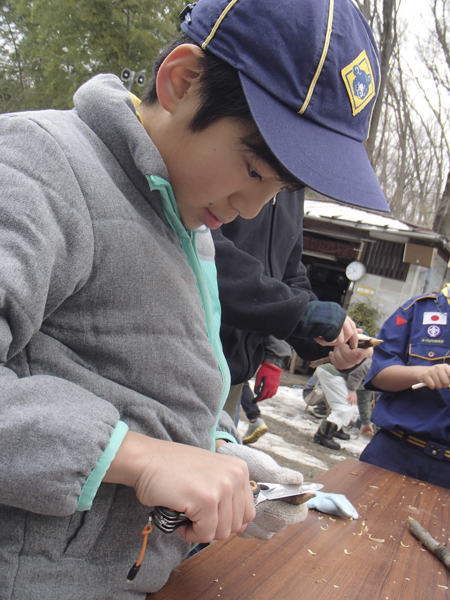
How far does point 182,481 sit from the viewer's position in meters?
0.67

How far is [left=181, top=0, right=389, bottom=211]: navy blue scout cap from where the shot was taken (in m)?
0.77

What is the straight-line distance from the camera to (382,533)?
1.60 m

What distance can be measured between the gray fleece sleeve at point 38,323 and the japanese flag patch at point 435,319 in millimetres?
2331

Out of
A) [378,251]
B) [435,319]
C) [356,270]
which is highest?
[435,319]

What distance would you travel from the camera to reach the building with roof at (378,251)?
29.8ft

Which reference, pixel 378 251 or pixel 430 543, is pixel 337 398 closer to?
pixel 378 251

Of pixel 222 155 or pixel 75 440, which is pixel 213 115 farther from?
pixel 75 440

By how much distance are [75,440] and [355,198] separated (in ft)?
2.07

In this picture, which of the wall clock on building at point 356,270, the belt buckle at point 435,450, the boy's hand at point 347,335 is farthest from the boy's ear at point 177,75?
the wall clock on building at point 356,270

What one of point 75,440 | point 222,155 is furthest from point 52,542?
point 222,155

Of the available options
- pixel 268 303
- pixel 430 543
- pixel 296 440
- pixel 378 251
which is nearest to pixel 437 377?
pixel 430 543

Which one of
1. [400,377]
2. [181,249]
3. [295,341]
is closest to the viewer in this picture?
[181,249]

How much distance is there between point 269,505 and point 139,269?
2.14ft

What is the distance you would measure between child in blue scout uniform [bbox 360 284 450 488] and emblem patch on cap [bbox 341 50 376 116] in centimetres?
175
